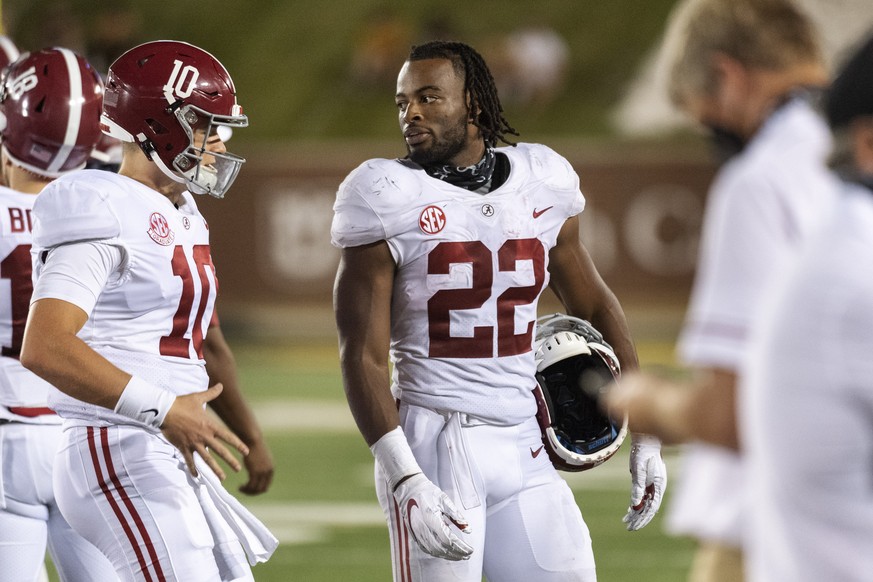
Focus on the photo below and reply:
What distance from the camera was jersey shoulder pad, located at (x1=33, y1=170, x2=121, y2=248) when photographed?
2.61 metres

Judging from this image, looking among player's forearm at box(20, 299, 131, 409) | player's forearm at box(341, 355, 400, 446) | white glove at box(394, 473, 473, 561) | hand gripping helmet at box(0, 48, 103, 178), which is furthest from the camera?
hand gripping helmet at box(0, 48, 103, 178)

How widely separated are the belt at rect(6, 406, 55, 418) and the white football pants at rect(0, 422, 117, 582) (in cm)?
3

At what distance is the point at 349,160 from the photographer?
1320 centimetres

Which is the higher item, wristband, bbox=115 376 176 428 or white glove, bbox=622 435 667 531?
wristband, bbox=115 376 176 428

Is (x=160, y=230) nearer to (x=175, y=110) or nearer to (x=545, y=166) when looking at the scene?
(x=175, y=110)

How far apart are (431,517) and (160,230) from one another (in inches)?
32.6

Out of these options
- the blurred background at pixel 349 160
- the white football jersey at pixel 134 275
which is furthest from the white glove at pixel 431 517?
the blurred background at pixel 349 160

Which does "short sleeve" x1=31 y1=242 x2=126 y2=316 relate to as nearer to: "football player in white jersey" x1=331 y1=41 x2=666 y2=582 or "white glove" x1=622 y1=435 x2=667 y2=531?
"football player in white jersey" x1=331 y1=41 x2=666 y2=582

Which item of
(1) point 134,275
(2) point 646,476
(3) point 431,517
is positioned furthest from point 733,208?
(2) point 646,476

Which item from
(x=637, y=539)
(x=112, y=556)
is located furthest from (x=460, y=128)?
(x=637, y=539)

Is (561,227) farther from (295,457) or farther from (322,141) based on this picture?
(322,141)

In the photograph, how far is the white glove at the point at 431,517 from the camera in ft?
8.85

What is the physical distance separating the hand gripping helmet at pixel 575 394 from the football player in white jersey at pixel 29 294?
108 cm

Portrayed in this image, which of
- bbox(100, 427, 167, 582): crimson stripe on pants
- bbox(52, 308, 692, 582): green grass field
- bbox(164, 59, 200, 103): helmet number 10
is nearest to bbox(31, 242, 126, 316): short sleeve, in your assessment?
bbox(100, 427, 167, 582): crimson stripe on pants
